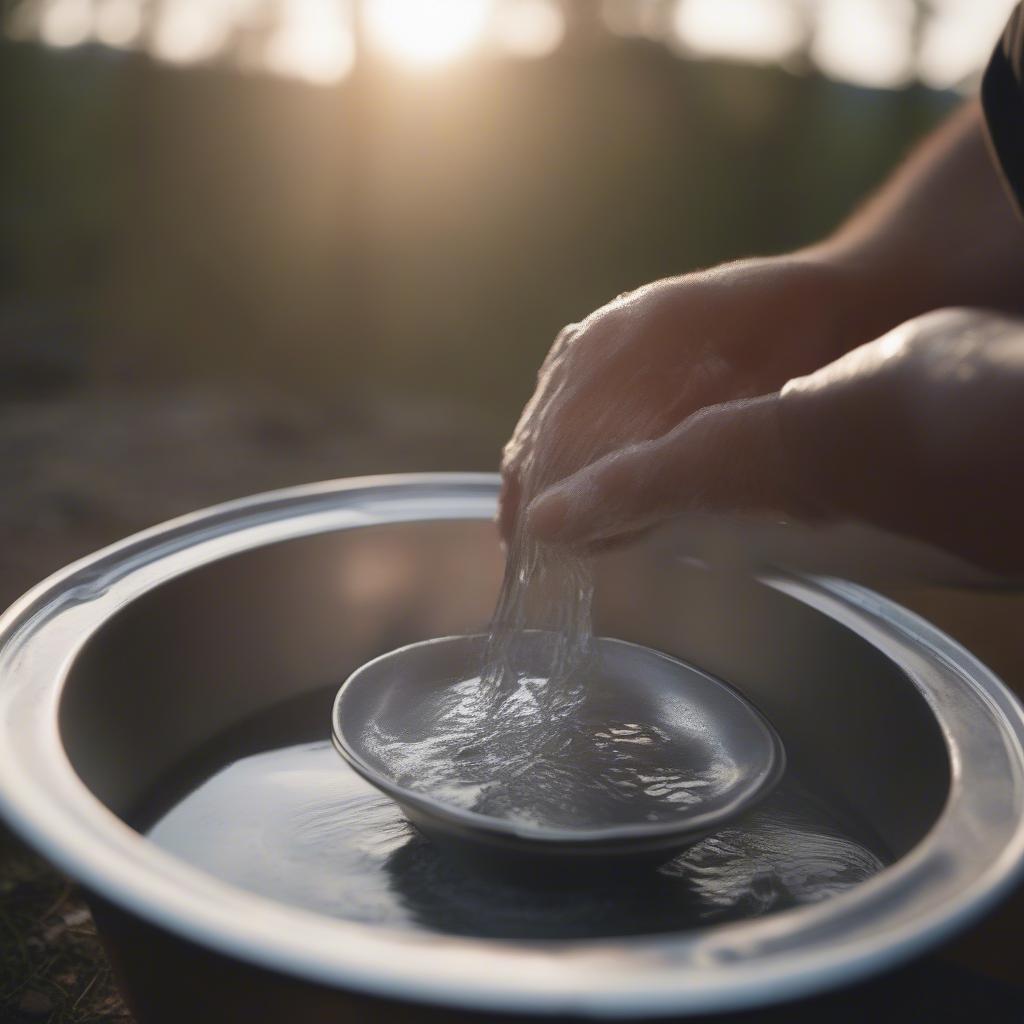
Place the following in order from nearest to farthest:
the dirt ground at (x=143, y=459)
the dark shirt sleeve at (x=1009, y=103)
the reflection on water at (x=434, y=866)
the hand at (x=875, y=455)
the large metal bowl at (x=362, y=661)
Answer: the large metal bowl at (x=362, y=661)
the hand at (x=875, y=455)
the reflection on water at (x=434, y=866)
the dark shirt sleeve at (x=1009, y=103)
the dirt ground at (x=143, y=459)

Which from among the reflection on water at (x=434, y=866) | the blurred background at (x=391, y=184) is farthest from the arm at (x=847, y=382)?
the blurred background at (x=391, y=184)

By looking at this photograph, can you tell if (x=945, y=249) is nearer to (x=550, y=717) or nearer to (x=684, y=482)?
(x=684, y=482)

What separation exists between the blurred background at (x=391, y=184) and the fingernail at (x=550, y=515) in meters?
3.38

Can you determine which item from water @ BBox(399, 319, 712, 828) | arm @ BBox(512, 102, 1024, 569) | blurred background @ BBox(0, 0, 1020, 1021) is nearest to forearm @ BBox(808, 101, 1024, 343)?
arm @ BBox(512, 102, 1024, 569)

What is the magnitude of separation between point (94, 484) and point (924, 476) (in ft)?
9.29

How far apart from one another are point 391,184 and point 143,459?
2.70m

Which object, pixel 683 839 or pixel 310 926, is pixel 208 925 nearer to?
pixel 310 926

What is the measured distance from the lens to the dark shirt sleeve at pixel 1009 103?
104cm

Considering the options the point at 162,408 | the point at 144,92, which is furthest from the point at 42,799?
the point at 144,92

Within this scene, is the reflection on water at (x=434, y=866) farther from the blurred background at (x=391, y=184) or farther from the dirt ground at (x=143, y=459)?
the blurred background at (x=391, y=184)

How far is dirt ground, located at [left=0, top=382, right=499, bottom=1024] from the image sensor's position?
2.29 metres

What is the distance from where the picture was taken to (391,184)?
536cm

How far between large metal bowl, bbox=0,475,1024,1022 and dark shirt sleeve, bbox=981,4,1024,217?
0.51 metres

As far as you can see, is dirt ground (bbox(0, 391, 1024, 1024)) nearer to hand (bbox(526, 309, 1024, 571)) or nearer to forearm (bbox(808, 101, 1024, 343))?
hand (bbox(526, 309, 1024, 571))
